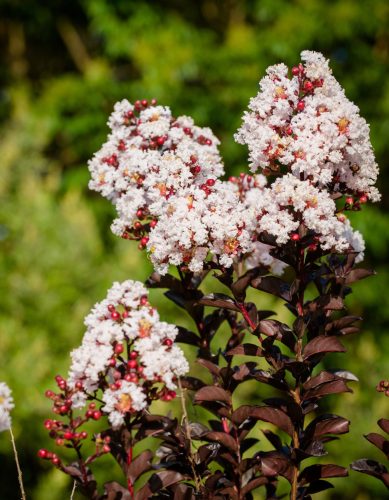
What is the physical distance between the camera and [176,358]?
1157 mm

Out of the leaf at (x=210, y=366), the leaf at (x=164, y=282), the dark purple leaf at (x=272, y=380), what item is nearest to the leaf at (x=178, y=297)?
the leaf at (x=164, y=282)

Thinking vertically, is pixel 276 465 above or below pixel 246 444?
below

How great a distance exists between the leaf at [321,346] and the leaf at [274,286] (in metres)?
0.11

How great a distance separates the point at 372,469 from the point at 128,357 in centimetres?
56

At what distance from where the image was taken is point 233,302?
132cm

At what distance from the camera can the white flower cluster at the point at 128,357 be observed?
1118 mm

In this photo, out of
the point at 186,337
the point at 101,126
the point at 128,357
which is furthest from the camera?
the point at 101,126

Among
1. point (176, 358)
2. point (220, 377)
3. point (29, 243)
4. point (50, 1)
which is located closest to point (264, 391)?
point (29, 243)

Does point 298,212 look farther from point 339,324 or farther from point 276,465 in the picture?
point 276,465

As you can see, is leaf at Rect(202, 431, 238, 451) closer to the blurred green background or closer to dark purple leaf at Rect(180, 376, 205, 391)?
dark purple leaf at Rect(180, 376, 205, 391)

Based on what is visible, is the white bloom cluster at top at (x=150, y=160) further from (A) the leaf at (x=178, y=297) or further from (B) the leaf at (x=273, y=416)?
(B) the leaf at (x=273, y=416)

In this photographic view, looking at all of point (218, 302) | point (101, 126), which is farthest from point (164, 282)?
point (101, 126)

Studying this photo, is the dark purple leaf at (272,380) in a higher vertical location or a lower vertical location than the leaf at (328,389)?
higher

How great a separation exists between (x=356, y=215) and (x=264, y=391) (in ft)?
6.67
